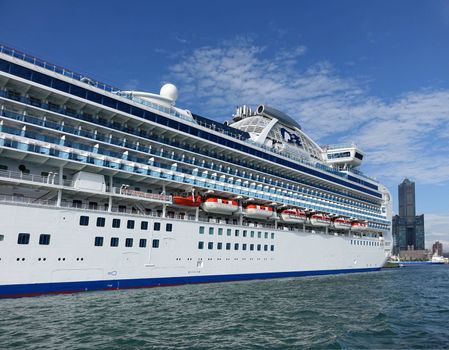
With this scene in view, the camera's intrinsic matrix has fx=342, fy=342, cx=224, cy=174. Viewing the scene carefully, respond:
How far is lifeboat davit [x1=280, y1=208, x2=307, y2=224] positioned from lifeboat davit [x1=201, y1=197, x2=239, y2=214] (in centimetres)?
852

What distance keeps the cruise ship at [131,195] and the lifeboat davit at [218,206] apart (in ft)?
0.33

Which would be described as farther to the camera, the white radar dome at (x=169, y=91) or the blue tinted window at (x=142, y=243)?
the white radar dome at (x=169, y=91)

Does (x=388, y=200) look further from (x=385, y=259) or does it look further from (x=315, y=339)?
(x=315, y=339)

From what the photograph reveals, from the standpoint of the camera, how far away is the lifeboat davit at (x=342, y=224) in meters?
48.3

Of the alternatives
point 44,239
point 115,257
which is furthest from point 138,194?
point 44,239

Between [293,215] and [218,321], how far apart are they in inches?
1007

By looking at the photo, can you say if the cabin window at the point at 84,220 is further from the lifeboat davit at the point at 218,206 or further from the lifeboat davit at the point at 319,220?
the lifeboat davit at the point at 319,220

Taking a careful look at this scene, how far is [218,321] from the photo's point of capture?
1611 cm

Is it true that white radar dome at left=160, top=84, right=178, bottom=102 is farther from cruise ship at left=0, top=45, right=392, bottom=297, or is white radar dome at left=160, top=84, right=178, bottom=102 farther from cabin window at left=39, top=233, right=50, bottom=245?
cabin window at left=39, top=233, right=50, bottom=245

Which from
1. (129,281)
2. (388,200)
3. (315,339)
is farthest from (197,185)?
(388,200)

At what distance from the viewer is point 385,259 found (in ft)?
197

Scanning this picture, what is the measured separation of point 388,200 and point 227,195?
44.4 m

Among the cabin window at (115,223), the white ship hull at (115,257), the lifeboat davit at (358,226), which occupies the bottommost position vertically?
the white ship hull at (115,257)

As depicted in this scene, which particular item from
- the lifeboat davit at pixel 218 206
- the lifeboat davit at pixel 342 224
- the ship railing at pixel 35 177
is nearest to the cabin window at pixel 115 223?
the ship railing at pixel 35 177
